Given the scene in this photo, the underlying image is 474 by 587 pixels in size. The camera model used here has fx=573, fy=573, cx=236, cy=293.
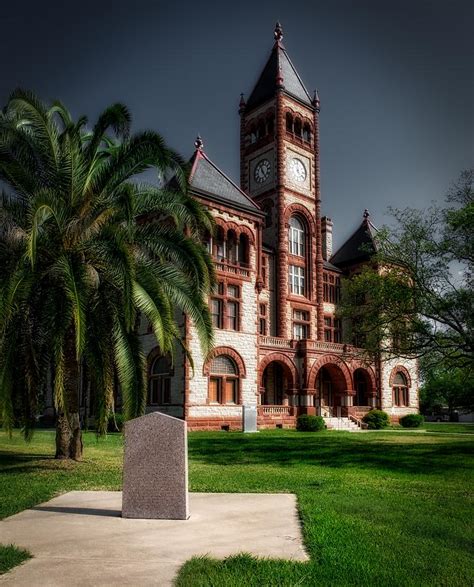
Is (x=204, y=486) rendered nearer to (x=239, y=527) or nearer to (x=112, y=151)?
(x=239, y=527)

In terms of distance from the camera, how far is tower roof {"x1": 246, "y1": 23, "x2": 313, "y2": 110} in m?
44.7

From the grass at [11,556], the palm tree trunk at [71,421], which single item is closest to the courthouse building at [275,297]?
the palm tree trunk at [71,421]

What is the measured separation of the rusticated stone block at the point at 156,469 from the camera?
8141 millimetres

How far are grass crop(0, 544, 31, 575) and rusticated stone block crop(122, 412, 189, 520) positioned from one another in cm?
206

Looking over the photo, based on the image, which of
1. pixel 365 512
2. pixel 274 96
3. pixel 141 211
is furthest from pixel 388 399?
pixel 365 512

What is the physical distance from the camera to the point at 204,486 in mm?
11312

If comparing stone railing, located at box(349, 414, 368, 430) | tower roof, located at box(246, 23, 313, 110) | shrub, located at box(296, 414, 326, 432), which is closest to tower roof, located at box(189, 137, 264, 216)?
tower roof, located at box(246, 23, 313, 110)

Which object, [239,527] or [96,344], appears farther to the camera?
[96,344]

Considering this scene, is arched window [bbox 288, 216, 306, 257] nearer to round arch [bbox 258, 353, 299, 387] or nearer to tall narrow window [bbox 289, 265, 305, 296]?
tall narrow window [bbox 289, 265, 305, 296]

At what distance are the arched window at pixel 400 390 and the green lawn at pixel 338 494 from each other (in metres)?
25.6

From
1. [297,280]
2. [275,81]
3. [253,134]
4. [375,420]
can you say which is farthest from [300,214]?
[375,420]

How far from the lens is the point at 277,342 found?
38.4 m

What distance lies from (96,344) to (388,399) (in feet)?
121

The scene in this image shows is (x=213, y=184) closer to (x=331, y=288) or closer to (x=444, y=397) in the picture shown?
(x=331, y=288)
